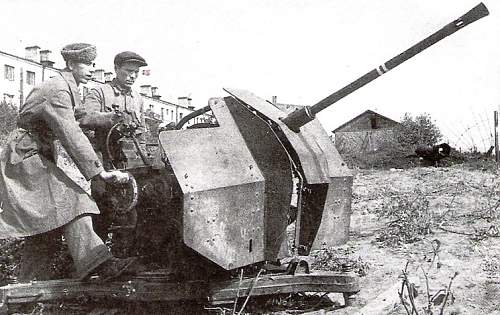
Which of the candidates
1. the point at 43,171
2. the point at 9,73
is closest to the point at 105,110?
the point at 43,171

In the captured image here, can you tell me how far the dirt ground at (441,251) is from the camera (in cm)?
503

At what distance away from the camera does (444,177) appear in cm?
1295

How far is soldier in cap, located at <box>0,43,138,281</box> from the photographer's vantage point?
15.0 feet

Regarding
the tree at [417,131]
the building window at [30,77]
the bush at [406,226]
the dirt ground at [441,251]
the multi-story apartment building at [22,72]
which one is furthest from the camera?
the tree at [417,131]

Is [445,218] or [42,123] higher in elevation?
[42,123]

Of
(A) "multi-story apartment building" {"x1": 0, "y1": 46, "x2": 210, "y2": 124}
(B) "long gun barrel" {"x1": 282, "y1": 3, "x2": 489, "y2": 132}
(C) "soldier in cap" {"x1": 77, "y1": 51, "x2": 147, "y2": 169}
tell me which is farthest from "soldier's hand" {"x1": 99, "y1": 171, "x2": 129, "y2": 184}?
(A) "multi-story apartment building" {"x1": 0, "y1": 46, "x2": 210, "y2": 124}

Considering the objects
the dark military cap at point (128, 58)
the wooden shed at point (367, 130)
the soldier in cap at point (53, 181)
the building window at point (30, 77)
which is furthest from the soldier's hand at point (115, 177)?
the wooden shed at point (367, 130)

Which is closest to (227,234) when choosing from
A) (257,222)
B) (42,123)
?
(257,222)

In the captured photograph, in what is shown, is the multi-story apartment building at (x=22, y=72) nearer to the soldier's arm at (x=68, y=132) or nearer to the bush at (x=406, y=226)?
the bush at (x=406, y=226)

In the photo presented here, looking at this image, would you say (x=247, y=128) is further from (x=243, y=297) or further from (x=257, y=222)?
(x=243, y=297)

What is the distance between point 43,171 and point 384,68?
2.90m

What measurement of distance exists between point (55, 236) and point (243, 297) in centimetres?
172

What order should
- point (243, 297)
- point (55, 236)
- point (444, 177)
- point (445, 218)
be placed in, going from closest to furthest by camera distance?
point (243, 297)
point (55, 236)
point (445, 218)
point (444, 177)

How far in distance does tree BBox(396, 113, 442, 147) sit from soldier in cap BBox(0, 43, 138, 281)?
1548 inches
